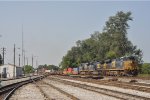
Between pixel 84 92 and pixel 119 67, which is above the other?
pixel 119 67

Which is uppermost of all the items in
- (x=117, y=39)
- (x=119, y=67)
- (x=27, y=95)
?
(x=117, y=39)

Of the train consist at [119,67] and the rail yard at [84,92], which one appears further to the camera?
the train consist at [119,67]

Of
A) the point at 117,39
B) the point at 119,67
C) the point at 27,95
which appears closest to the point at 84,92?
the point at 27,95

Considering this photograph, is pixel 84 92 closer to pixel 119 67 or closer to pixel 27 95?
pixel 27 95

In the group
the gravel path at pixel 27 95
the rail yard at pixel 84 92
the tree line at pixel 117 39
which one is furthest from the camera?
the tree line at pixel 117 39

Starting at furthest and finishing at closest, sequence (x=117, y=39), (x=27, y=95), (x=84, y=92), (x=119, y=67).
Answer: (x=117, y=39), (x=119, y=67), (x=84, y=92), (x=27, y=95)

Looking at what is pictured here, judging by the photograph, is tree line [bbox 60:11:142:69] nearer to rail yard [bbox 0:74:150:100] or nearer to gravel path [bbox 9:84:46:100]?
rail yard [bbox 0:74:150:100]

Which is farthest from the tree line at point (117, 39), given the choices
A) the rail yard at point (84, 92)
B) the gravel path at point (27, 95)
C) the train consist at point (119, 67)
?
the gravel path at point (27, 95)

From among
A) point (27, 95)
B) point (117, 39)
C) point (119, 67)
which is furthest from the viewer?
point (117, 39)

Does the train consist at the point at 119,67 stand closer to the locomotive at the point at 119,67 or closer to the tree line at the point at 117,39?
the locomotive at the point at 119,67

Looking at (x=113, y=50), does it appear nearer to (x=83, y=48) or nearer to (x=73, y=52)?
(x=83, y=48)

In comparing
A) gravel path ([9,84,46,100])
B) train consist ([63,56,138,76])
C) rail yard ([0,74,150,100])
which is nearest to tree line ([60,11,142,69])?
train consist ([63,56,138,76])

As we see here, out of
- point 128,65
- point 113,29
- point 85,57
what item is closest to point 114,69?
point 128,65

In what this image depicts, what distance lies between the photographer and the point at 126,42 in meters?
105
